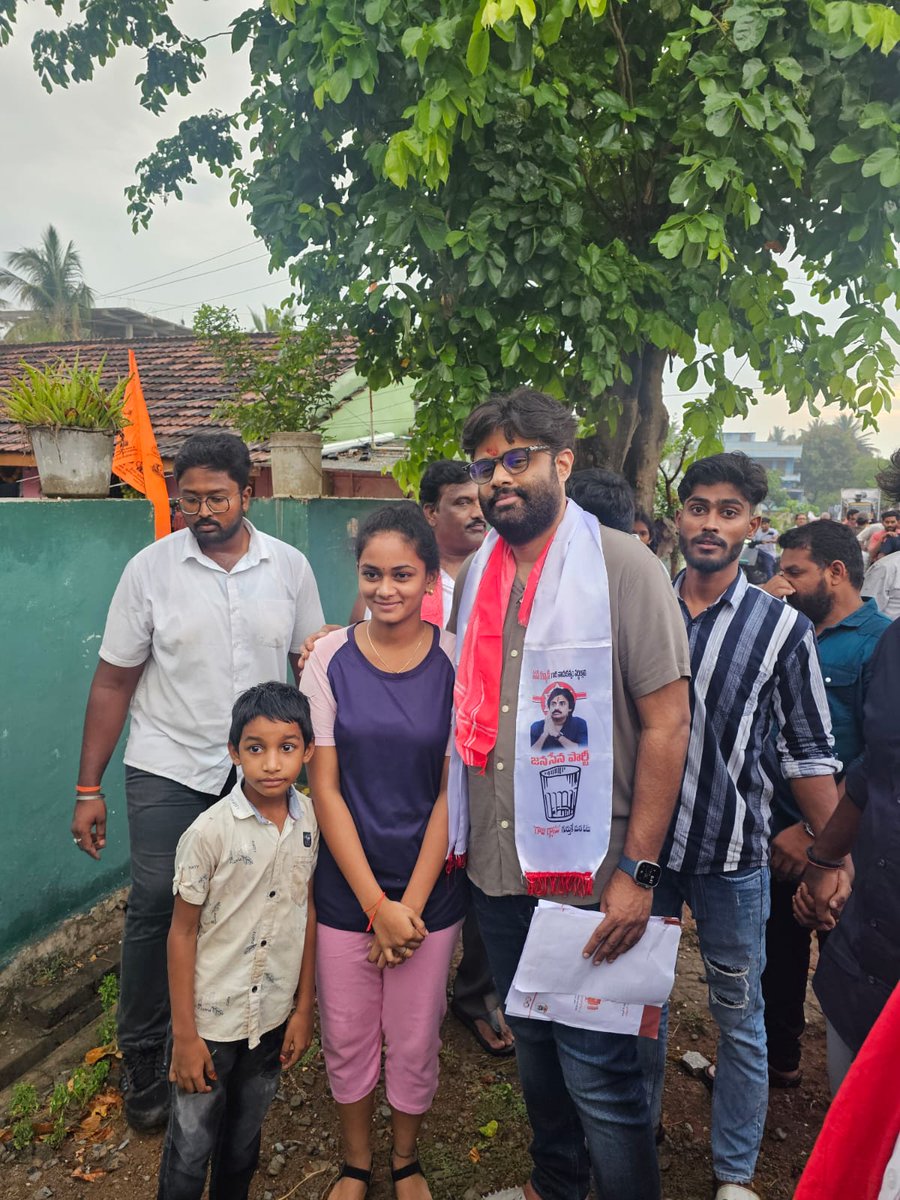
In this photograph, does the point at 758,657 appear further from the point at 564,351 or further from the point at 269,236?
the point at 269,236

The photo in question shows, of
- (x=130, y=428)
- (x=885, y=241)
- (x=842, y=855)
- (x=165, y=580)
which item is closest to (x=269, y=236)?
(x=130, y=428)

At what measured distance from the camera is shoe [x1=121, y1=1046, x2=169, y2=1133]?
8.70ft

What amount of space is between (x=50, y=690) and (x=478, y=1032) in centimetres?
225

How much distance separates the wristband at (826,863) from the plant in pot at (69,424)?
319cm

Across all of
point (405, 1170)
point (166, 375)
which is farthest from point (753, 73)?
point (166, 375)

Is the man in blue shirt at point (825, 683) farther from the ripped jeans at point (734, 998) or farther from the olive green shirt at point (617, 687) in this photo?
the olive green shirt at point (617, 687)

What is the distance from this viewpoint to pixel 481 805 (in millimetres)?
2100

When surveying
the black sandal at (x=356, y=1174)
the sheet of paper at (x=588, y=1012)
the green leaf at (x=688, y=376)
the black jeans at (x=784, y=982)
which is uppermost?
the green leaf at (x=688, y=376)

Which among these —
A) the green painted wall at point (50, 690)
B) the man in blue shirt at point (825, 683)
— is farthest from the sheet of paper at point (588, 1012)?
the green painted wall at point (50, 690)

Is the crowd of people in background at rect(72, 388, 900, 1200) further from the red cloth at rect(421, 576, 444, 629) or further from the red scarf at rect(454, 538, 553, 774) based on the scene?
the red cloth at rect(421, 576, 444, 629)

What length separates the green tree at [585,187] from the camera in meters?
3.41

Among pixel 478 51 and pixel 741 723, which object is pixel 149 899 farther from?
pixel 478 51

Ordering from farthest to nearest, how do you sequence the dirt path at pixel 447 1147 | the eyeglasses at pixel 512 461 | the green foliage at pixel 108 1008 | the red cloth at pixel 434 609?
1. the green foliage at pixel 108 1008
2. the red cloth at pixel 434 609
3. the dirt path at pixel 447 1147
4. the eyeglasses at pixel 512 461

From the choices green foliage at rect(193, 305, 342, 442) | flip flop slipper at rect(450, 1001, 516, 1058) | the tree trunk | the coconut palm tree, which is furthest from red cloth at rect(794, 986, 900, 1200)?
the coconut palm tree
